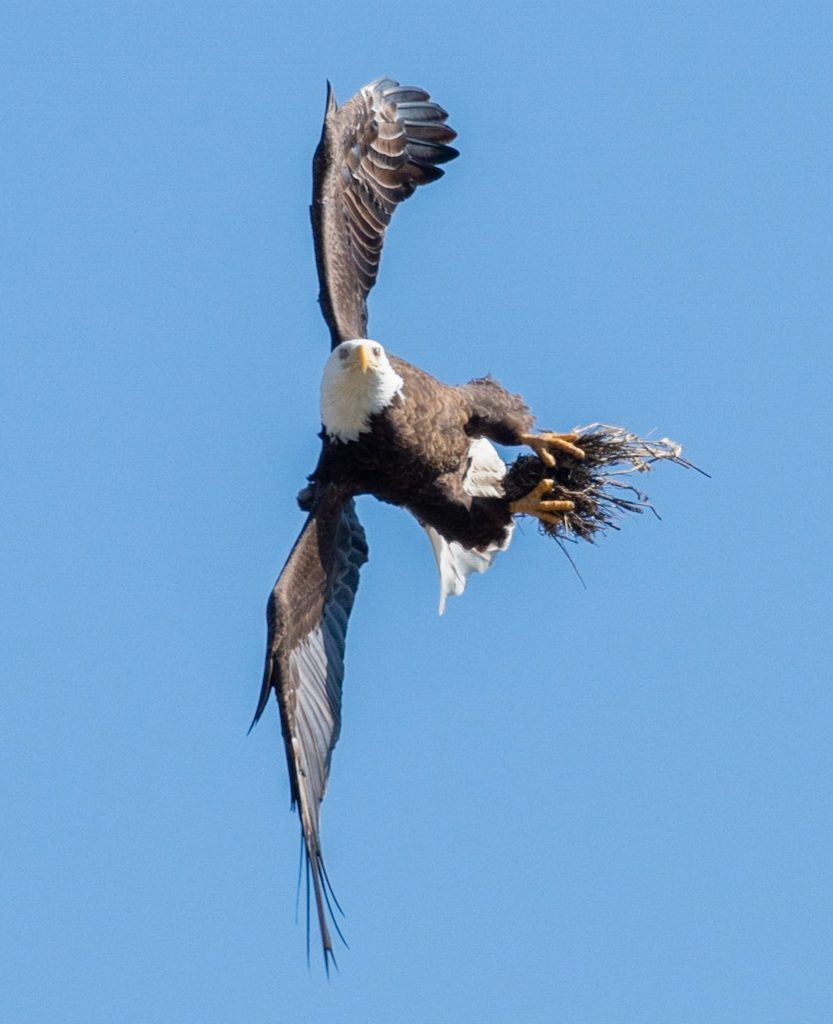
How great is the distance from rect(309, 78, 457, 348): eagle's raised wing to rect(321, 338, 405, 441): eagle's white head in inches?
19.1

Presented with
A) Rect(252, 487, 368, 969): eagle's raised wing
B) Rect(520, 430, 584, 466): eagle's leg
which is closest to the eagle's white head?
Rect(252, 487, 368, 969): eagle's raised wing

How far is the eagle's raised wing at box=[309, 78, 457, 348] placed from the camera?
9.99 meters

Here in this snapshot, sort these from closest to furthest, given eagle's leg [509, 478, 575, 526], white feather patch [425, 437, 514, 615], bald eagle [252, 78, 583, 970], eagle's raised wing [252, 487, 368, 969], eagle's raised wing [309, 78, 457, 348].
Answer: eagle's raised wing [252, 487, 368, 969], bald eagle [252, 78, 583, 970], eagle's leg [509, 478, 575, 526], white feather patch [425, 437, 514, 615], eagle's raised wing [309, 78, 457, 348]

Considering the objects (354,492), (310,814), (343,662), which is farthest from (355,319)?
(310,814)

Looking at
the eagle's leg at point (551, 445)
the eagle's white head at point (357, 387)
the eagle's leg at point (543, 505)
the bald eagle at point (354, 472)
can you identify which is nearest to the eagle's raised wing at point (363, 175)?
the bald eagle at point (354, 472)

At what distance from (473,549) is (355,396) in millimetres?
1231

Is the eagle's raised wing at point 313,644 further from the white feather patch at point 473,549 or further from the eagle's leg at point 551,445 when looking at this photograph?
the eagle's leg at point 551,445

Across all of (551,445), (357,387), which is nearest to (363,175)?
(357,387)

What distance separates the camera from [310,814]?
28.3ft

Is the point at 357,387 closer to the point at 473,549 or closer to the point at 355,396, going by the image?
the point at 355,396

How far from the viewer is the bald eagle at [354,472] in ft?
29.7

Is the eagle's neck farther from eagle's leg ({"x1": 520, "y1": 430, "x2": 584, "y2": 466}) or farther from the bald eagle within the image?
eagle's leg ({"x1": 520, "y1": 430, "x2": 584, "y2": 466})

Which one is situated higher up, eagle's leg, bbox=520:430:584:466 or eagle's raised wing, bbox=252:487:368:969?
eagle's leg, bbox=520:430:584:466

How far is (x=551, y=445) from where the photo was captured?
9539 millimetres
